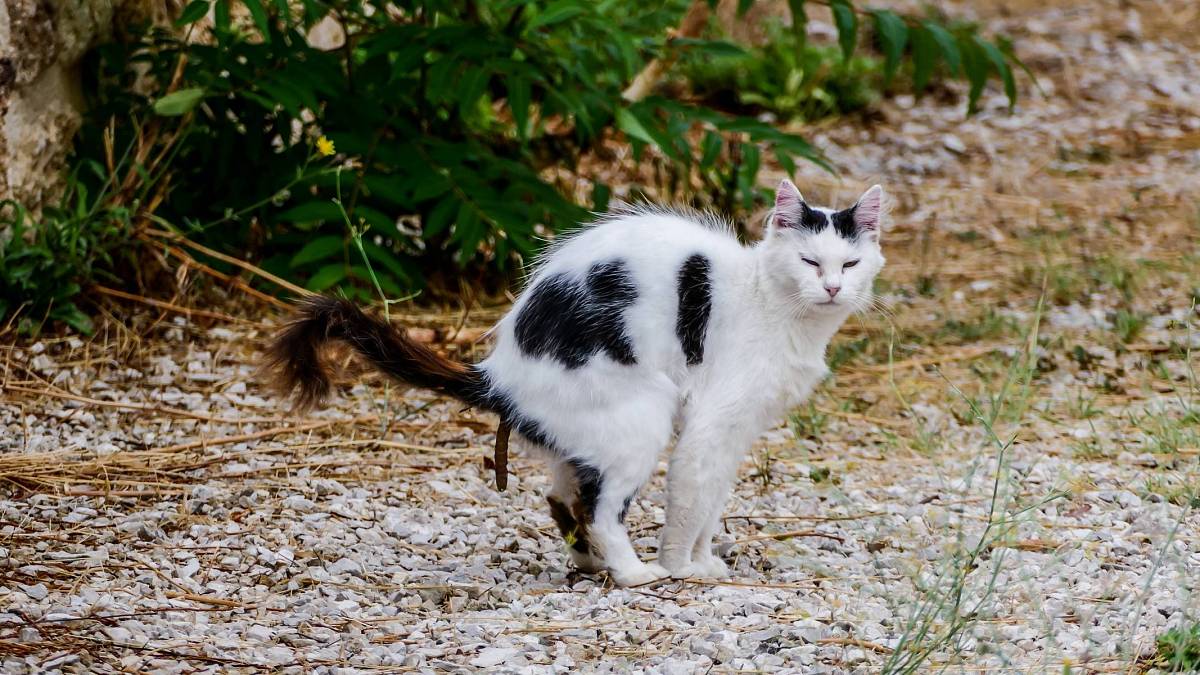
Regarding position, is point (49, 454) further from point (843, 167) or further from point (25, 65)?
point (843, 167)

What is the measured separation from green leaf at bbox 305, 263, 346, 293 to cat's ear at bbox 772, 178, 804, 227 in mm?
A: 1938

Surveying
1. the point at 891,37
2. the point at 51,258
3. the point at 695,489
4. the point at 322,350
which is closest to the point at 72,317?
the point at 51,258

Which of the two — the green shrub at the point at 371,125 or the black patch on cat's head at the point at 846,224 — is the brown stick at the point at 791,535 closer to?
the black patch on cat's head at the point at 846,224

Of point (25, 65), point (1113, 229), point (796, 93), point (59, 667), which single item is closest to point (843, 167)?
point (796, 93)

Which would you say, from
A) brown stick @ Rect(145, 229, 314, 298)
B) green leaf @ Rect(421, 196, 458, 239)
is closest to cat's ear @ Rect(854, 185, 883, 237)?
green leaf @ Rect(421, 196, 458, 239)

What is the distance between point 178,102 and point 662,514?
2.27 m

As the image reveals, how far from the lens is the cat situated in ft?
10.8

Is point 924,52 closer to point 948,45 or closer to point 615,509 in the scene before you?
point 948,45

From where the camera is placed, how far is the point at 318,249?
487 centimetres

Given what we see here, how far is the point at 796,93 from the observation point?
8.63m

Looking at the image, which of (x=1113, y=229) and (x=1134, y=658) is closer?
(x=1134, y=658)

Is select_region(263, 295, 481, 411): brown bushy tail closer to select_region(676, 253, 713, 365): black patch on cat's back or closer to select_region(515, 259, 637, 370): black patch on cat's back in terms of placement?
select_region(515, 259, 637, 370): black patch on cat's back

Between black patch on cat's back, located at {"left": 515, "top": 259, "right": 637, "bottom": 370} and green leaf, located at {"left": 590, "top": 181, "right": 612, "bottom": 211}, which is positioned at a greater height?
black patch on cat's back, located at {"left": 515, "top": 259, "right": 637, "bottom": 370}

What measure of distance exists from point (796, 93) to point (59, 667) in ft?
22.2
